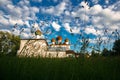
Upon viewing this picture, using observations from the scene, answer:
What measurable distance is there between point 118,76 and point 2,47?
216cm

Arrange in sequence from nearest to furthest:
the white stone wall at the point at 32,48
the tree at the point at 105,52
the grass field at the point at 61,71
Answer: the grass field at the point at 61,71 → the white stone wall at the point at 32,48 → the tree at the point at 105,52

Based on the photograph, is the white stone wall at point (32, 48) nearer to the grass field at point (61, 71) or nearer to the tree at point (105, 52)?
the grass field at point (61, 71)

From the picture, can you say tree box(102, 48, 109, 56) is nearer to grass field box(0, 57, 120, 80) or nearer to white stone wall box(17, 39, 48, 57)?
grass field box(0, 57, 120, 80)

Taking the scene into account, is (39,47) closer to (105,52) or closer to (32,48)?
(32,48)

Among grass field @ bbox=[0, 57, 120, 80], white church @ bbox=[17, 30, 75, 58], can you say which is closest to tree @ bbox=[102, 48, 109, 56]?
grass field @ bbox=[0, 57, 120, 80]

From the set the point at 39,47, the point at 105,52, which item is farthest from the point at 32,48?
the point at 105,52

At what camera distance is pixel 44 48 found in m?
4.27

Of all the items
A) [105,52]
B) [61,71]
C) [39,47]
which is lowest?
[61,71]

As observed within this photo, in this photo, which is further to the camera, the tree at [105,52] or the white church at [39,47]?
the tree at [105,52]

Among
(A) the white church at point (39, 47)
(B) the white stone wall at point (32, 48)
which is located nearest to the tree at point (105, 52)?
(A) the white church at point (39, 47)

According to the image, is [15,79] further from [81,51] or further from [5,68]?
[81,51]

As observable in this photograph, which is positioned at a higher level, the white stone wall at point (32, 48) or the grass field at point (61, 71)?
the white stone wall at point (32, 48)

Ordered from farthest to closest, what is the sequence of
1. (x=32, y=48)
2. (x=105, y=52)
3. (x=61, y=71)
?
(x=105, y=52) < (x=32, y=48) < (x=61, y=71)

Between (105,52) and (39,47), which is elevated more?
(39,47)
